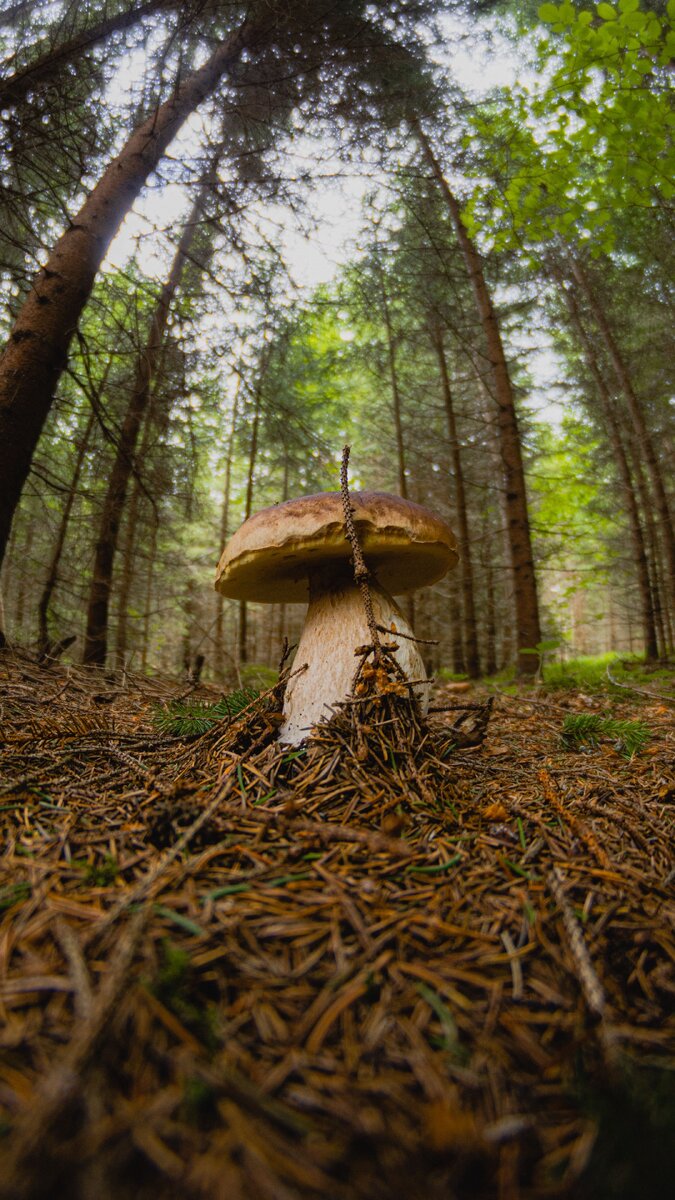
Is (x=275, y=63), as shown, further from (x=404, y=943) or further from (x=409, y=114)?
(x=404, y=943)

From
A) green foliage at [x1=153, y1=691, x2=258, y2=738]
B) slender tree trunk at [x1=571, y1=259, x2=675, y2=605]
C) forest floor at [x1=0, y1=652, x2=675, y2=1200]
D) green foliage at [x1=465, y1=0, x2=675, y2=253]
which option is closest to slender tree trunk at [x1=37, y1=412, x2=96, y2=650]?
green foliage at [x1=153, y1=691, x2=258, y2=738]

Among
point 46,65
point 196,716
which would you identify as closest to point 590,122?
point 46,65

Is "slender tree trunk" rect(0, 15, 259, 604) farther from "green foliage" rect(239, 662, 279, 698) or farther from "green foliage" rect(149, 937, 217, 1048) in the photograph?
"green foliage" rect(239, 662, 279, 698)

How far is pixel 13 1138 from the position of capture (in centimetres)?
57

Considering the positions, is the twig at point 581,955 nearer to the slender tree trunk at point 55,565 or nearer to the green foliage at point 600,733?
the green foliage at point 600,733

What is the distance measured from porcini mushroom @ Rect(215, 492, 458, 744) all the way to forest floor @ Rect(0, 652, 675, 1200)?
19.0 inches

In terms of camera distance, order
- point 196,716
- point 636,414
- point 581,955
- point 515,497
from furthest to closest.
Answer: point 636,414 → point 515,497 → point 196,716 → point 581,955

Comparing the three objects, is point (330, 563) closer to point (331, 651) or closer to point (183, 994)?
point (331, 651)

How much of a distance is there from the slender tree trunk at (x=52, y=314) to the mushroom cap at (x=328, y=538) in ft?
6.40

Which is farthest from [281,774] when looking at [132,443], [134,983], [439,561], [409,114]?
[409,114]

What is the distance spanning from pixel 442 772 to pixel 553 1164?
1.23 metres

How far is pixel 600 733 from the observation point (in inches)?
109

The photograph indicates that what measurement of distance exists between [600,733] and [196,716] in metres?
2.16

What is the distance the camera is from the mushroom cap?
2230mm
